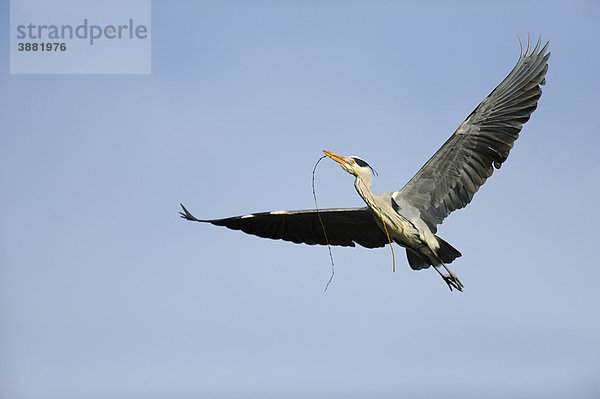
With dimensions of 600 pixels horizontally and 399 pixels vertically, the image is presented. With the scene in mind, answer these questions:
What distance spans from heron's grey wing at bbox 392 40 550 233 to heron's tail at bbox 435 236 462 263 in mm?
228

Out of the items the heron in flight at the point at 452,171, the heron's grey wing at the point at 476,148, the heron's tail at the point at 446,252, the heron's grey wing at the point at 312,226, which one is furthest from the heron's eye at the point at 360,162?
the heron's tail at the point at 446,252

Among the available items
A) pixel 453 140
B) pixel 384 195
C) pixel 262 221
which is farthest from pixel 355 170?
pixel 262 221

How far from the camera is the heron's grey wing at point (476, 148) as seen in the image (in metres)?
9.15

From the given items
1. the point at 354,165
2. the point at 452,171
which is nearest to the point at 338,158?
the point at 354,165

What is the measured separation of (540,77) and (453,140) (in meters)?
1.27

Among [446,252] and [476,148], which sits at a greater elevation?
[476,148]

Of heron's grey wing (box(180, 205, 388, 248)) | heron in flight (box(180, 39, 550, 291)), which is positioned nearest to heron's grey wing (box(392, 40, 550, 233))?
heron in flight (box(180, 39, 550, 291))

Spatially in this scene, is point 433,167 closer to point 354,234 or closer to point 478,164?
point 478,164

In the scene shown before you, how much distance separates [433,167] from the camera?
923 centimetres

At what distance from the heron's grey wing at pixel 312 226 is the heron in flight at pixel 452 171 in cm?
70

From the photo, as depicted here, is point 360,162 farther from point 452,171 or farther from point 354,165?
point 452,171

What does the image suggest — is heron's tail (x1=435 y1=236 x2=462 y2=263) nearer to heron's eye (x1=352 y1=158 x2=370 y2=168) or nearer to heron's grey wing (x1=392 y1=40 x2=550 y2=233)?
heron's grey wing (x1=392 y1=40 x2=550 y2=233)

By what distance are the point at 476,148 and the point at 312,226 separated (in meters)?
2.49

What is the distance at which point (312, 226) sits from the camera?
10570mm
